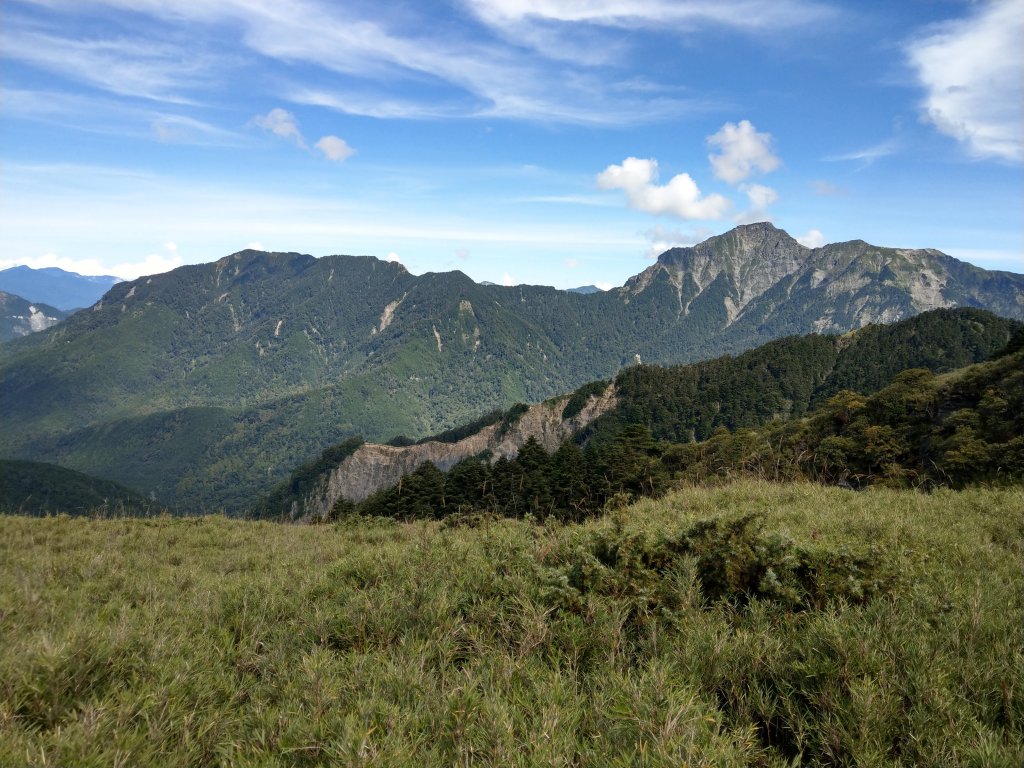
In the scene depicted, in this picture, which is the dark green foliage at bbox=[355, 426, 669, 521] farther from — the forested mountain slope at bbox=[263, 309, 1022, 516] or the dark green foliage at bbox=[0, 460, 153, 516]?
the dark green foliage at bbox=[0, 460, 153, 516]

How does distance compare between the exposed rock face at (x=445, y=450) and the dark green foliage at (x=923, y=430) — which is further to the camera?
the exposed rock face at (x=445, y=450)

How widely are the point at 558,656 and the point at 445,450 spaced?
521ft

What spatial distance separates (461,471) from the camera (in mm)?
52812

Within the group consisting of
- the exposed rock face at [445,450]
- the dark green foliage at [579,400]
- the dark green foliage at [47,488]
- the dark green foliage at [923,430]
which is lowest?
the dark green foliage at [47,488]

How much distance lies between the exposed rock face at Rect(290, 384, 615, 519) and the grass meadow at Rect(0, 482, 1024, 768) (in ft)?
478

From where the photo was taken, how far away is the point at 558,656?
180 inches

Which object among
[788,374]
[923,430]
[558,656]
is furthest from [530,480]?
[788,374]

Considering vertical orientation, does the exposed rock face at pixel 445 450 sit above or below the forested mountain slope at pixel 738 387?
below

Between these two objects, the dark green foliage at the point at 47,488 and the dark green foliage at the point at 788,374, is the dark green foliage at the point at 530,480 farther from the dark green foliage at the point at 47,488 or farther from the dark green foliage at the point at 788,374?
the dark green foliage at the point at 47,488

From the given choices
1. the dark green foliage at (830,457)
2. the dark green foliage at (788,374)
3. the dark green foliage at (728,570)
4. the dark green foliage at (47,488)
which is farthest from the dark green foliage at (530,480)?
the dark green foliage at (47,488)

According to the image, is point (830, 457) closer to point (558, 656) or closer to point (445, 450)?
point (558, 656)

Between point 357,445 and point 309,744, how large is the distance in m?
179

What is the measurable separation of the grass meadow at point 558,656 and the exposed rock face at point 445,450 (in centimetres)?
14573

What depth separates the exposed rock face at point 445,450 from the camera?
154875 millimetres
